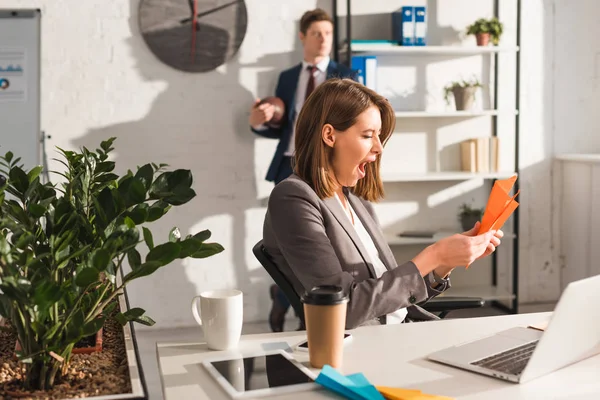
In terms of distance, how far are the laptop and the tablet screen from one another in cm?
28

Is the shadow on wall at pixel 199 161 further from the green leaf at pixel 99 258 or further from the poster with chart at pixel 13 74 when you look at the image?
the green leaf at pixel 99 258

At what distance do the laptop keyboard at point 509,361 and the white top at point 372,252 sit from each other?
23.7 inches

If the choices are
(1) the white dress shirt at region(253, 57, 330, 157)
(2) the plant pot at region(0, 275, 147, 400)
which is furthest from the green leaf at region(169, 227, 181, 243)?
(1) the white dress shirt at region(253, 57, 330, 157)

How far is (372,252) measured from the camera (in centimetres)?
212

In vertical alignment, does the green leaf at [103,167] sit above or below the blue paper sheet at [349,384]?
above

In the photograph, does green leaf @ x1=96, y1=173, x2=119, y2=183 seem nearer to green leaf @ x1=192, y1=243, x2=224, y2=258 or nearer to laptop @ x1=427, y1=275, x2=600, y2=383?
green leaf @ x1=192, y1=243, x2=224, y2=258

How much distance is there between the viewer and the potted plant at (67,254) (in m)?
1.02

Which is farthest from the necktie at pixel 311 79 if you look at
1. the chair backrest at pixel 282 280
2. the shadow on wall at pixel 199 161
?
the chair backrest at pixel 282 280

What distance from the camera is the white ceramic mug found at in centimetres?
142

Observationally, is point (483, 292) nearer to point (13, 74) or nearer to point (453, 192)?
point (453, 192)

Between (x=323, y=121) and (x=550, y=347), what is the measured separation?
3.27 ft

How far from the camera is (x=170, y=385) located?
1242mm

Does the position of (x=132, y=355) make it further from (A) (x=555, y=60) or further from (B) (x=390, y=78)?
(A) (x=555, y=60)

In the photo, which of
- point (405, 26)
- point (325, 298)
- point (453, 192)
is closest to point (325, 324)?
point (325, 298)
